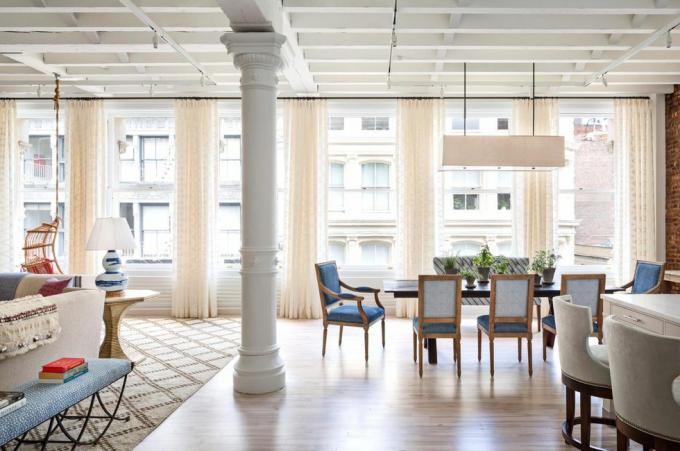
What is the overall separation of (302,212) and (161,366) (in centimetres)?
296

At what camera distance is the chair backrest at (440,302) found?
4207 millimetres

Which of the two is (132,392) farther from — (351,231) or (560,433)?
(351,231)

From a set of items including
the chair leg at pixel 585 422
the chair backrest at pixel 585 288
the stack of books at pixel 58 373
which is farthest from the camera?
Answer: the chair backrest at pixel 585 288

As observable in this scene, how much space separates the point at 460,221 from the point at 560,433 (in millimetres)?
4333

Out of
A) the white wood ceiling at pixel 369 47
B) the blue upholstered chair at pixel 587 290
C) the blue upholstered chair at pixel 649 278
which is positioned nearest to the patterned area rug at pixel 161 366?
the white wood ceiling at pixel 369 47

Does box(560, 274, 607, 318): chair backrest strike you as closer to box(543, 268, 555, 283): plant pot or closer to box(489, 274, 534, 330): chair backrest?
box(489, 274, 534, 330): chair backrest

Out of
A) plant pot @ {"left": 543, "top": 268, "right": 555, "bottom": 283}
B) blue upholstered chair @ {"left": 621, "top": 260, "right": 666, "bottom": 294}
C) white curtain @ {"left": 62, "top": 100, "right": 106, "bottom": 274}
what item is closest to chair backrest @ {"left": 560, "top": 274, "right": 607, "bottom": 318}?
plant pot @ {"left": 543, "top": 268, "right": 555, "bottom": 283}

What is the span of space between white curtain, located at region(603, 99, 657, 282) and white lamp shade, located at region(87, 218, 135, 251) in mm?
6305

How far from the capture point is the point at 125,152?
738 cm

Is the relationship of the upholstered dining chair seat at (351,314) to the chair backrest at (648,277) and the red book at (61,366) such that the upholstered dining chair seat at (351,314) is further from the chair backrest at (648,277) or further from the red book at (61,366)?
the chair backrest at (648,277)

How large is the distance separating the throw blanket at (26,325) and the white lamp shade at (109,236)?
65.4 inches

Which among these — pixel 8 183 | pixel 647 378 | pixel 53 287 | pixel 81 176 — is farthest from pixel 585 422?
pixel 8 183

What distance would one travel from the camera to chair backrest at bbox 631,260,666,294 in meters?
4.82

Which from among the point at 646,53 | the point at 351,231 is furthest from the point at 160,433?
the point at 646,53
